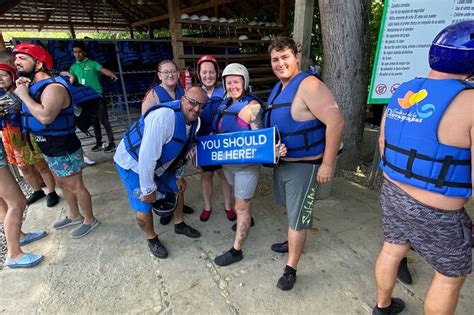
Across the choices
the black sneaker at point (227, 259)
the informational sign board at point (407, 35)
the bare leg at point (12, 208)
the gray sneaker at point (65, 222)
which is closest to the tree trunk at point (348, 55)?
the informational sign board at point (407, 35)

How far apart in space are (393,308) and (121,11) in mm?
11873

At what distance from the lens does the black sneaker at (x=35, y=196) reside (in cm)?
365

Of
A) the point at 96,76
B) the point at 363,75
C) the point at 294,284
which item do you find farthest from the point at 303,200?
the point at 96,76

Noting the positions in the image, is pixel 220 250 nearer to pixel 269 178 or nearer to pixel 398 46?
pixel 269 178

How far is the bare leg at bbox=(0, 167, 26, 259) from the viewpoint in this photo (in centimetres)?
241

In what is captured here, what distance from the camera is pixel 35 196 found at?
3699 millimetres

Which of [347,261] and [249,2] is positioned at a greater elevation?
[249,2]

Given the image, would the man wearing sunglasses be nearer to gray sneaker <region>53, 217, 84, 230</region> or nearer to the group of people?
the group of people

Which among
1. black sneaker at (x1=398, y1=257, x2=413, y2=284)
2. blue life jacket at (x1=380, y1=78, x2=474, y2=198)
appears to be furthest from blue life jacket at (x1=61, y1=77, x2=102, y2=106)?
black sneaker at (x1=398, y1=257, x2=413, y2=284)

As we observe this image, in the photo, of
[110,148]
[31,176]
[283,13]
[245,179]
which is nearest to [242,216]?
[245,179]

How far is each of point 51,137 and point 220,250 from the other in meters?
1.86

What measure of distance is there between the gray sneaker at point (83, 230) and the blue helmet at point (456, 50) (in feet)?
10.6

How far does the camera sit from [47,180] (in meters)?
3.56

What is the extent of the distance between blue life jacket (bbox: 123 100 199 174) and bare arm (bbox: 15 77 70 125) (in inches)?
26.4
